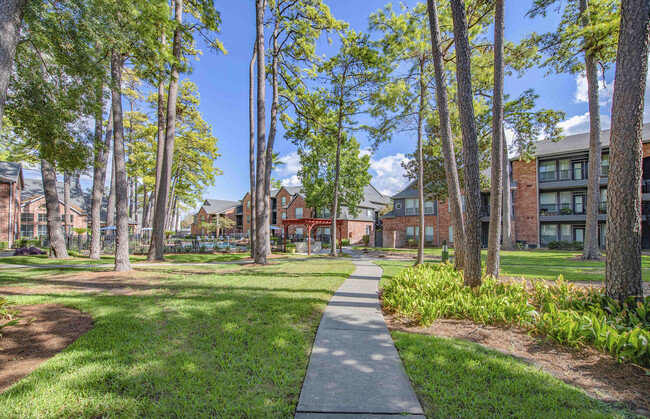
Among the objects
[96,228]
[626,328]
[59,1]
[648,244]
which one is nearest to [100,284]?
[59,1]

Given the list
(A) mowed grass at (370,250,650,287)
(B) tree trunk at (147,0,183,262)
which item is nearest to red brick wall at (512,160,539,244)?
(A) mowed grass at (370,250,650,287)

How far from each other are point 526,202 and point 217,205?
164ft

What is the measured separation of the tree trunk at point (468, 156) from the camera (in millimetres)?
5961

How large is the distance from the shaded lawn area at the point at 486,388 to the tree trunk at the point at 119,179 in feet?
32.2

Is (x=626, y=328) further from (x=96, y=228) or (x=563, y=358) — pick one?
(x=96, y=228)

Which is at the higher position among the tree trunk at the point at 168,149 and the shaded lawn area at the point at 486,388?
the tree trunk at the point at 168,149

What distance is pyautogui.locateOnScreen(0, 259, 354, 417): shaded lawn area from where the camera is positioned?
2.43m

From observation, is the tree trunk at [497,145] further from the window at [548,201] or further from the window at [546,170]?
the window at [546,170]

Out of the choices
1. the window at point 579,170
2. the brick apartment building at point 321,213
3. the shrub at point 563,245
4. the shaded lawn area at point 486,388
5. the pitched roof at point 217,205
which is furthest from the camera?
the pitched roof at point 217,205

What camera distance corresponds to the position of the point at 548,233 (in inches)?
979

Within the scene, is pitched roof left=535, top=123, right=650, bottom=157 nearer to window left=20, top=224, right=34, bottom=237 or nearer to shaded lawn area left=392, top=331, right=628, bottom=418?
shaded lawn area left=392, top=331, right=628, bottom=418

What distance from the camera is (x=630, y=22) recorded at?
14.5 feet

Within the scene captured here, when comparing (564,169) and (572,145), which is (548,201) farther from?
(572,145)

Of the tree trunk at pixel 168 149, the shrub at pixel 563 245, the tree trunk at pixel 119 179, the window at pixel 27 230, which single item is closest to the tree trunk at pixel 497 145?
the tree trunk at pixel 119 179
